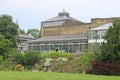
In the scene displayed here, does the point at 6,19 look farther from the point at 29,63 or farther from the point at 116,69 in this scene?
the point at 116,69

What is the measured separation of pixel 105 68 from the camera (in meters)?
38.8

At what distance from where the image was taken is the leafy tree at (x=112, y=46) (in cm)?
3841

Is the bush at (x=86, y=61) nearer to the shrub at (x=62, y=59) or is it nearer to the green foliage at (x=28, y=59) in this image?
the shrub at (x=62, y=59)

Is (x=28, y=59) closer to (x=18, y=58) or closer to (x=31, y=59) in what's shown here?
(x=31, y=59)

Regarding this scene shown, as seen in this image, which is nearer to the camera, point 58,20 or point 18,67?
point 18,67

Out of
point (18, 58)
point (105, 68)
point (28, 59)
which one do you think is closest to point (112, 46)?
point (105, 68)

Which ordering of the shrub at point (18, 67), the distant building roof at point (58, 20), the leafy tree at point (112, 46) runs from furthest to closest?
the distant building roof at point (58, 20) → the shrub at point (18, 67) → the leafy tree at point (112, 46)

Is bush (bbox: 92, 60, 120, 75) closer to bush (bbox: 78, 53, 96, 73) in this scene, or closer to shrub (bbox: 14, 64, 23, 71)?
bush (bbox: 78, 53, 96, 73)

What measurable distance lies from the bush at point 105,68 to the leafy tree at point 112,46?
0.55m

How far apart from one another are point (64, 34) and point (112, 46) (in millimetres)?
44710

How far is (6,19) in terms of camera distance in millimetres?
73125

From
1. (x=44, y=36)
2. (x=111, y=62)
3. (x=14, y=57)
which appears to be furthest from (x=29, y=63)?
(x=44, y=36)

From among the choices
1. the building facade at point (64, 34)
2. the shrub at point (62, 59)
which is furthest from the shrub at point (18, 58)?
the building facade at point (64, 34)

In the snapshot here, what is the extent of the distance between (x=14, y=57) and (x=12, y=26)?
18425 mm
